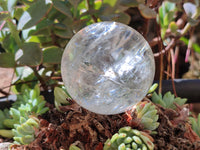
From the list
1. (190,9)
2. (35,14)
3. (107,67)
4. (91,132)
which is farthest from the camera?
(190,9)

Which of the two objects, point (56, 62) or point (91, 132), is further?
point (56, 62)

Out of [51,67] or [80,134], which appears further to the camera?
[51,67]

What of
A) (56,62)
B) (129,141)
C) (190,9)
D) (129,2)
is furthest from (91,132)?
(190,9)

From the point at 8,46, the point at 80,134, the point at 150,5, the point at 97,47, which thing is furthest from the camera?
the point at 8,46

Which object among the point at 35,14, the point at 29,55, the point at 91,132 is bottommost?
the point at 91,132

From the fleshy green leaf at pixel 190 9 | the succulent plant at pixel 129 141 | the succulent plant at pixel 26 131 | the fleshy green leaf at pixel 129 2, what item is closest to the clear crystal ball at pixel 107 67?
the succulent plant at pixel 129 141

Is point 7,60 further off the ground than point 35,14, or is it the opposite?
point 35,14

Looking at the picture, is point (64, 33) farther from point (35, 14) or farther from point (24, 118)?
point (24, 118)

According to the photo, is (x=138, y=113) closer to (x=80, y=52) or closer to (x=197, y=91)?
(x=80, y=52)

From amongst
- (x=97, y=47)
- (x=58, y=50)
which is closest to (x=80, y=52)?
(x=97, y=47)
